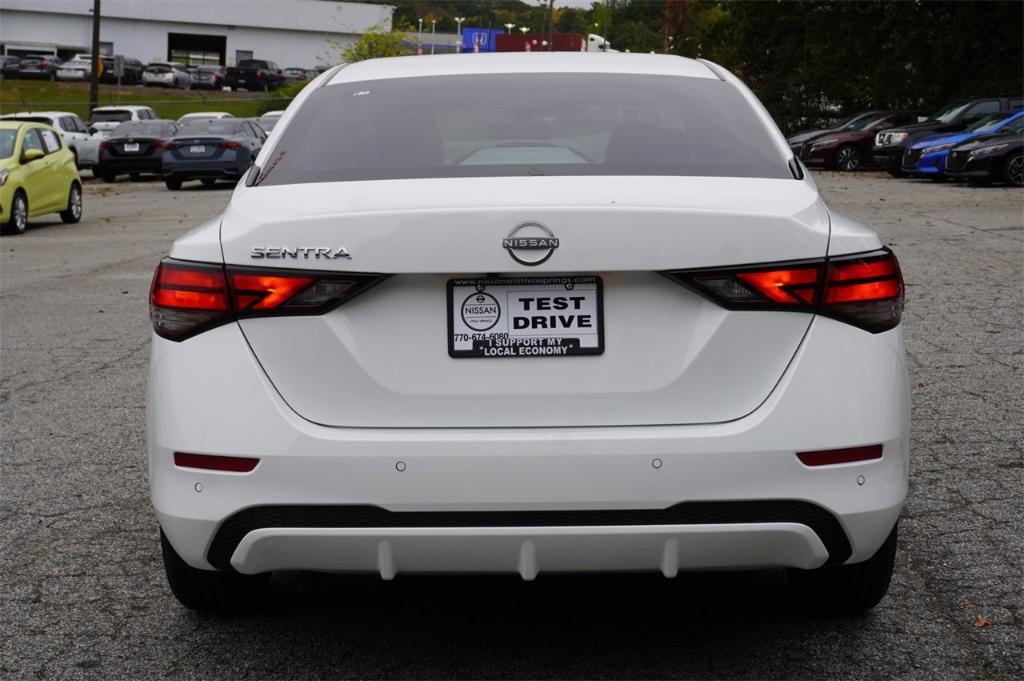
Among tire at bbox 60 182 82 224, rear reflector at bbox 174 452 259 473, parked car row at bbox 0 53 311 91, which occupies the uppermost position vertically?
parked car row at bbox 0 53 311 91

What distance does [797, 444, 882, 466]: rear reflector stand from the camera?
10.8 ft

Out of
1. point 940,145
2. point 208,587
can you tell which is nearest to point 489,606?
point 208,587

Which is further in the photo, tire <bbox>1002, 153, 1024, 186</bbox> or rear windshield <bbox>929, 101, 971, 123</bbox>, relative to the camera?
rear windshield <bbox>929, 101, 971, 123</bbox>

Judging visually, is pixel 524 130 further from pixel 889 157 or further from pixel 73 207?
pixel 889 157

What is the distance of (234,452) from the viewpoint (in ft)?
10.9

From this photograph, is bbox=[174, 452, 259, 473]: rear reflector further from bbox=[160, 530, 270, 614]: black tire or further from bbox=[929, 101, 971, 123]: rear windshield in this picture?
bbox=[929, 101, 971, 123]: rear windshield

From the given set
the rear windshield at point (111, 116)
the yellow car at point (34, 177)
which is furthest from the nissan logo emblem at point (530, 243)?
the rear windshield at point (111, 116)

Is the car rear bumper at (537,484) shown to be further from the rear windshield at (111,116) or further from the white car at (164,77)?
the white car at (164,77)

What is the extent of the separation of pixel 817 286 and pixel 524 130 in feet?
3.80

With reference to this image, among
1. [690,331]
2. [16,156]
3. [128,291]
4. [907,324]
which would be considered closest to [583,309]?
[690,331]

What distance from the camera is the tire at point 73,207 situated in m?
20.7

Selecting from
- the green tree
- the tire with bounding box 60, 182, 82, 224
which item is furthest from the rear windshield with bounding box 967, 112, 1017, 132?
the green tree

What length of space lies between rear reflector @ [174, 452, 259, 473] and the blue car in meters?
24.9

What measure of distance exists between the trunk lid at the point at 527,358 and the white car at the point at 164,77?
79088 mm
